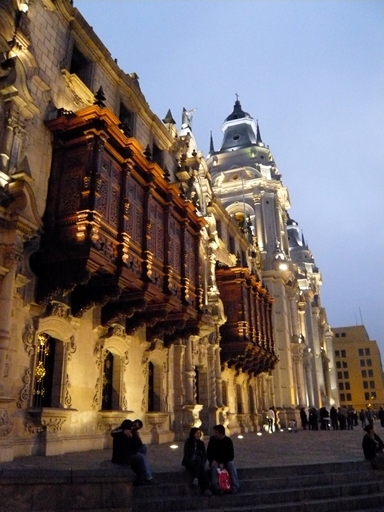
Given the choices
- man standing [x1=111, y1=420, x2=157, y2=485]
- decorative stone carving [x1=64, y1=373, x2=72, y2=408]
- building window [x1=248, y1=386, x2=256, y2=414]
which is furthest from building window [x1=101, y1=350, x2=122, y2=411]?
building window [x1=248, y1=386, x2=256, y2=414]

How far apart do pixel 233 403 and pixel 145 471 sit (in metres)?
21.1

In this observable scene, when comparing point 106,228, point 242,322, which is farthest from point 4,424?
point 242,322

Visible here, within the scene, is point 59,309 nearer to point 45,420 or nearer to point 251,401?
point 45,420

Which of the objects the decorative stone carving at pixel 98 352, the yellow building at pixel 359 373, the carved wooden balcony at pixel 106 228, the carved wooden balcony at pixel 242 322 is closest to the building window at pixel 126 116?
the carved wooden balcony at pixel 106 228

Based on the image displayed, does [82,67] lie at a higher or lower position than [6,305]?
higher

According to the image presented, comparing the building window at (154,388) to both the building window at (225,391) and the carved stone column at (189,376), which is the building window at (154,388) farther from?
the building window at (225,391)

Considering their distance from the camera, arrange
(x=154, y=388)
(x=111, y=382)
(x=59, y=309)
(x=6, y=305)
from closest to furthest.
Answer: (x=6, y=305) < (x=59, y=309) < (x=111, y=382) < (x=154, y=388)

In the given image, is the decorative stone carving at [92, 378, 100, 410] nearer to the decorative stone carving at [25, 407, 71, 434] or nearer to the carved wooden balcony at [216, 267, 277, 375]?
the decorative stone carving at [25, 407, 71, 434]

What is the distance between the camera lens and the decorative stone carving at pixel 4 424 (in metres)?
9.90

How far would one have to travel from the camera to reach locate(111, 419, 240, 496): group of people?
7.65m

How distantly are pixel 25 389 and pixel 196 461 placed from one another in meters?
5.27

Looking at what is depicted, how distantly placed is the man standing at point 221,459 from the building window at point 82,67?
516 inches

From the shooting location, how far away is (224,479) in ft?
25.4

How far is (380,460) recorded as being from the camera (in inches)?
386
